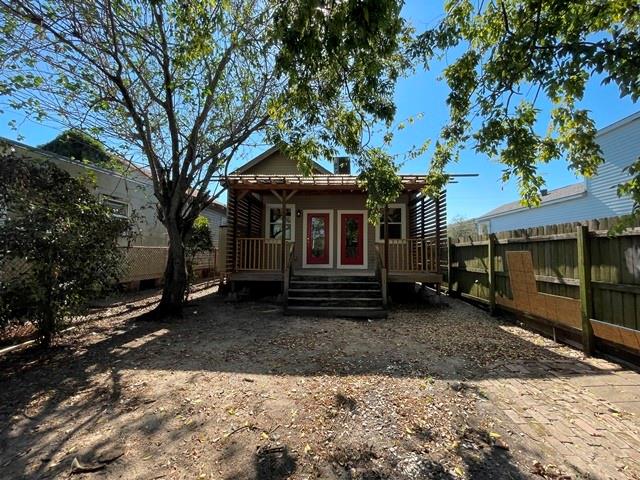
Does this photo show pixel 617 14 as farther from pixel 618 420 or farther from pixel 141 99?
pixel 141 99

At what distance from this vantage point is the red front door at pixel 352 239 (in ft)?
38.0

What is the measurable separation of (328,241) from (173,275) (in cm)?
554

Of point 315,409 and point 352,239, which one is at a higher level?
point 352,239

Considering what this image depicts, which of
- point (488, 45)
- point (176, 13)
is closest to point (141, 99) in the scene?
point (176, 13)

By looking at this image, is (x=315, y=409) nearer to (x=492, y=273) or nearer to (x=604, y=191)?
(x=492, y=273)

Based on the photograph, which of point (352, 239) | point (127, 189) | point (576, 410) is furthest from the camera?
point (352, 239)

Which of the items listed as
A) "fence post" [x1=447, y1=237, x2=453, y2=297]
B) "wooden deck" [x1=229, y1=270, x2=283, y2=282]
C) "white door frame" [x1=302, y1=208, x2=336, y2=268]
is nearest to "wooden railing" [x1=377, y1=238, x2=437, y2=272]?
"fence post" [x1=447, y1=237, x2=453, y2=297]

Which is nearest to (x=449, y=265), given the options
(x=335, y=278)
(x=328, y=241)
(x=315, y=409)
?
(x=328, y=241)

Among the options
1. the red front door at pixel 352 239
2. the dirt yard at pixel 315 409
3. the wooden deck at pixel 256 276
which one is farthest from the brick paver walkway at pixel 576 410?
the red front door at pixel 352 239

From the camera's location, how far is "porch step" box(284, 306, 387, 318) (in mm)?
7797

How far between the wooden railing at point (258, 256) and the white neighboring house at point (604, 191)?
7.76m

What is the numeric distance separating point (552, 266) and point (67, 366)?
791 cm

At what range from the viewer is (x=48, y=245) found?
4664 mm

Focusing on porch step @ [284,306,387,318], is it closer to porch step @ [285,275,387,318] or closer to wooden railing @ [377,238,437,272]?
porch step @ [285,275,387,318]
